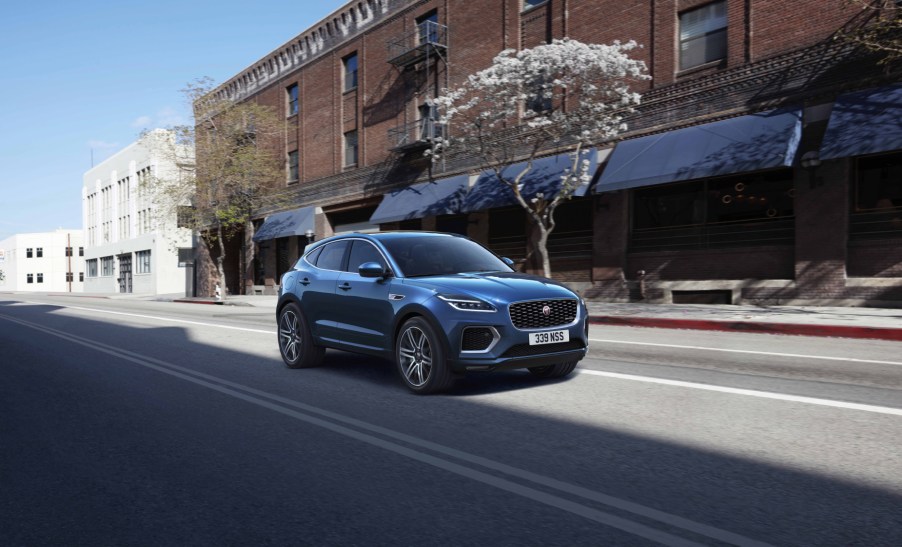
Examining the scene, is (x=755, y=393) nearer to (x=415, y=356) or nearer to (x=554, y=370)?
(x=554, y=370)

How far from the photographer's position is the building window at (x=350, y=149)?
3353 centimetres

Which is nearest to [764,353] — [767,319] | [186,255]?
[767,319]

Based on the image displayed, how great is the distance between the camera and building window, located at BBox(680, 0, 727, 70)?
19.3 meters

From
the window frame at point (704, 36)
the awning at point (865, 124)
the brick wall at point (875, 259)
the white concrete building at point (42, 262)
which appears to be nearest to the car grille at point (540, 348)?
the awning at point (865, 124)

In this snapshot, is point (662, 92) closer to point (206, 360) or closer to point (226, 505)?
point (206, 360)

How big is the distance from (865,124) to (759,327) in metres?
5.88

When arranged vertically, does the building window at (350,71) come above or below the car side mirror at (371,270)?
above

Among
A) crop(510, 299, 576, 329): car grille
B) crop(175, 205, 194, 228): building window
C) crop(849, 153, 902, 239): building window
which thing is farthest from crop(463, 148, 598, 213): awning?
crop(175, 205, 194, 228): building window

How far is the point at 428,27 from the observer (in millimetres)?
27609

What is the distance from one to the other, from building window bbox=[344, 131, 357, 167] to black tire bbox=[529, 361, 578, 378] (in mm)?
27280

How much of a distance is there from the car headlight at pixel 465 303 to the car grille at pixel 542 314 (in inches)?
9.7

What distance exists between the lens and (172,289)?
195 feet

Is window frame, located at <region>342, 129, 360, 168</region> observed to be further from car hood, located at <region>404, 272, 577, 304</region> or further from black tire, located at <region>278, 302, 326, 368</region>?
car hood, located at <region>404, 272, 577, 304</region>

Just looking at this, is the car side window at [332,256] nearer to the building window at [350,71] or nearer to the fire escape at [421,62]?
the fire escape at [421,62]
